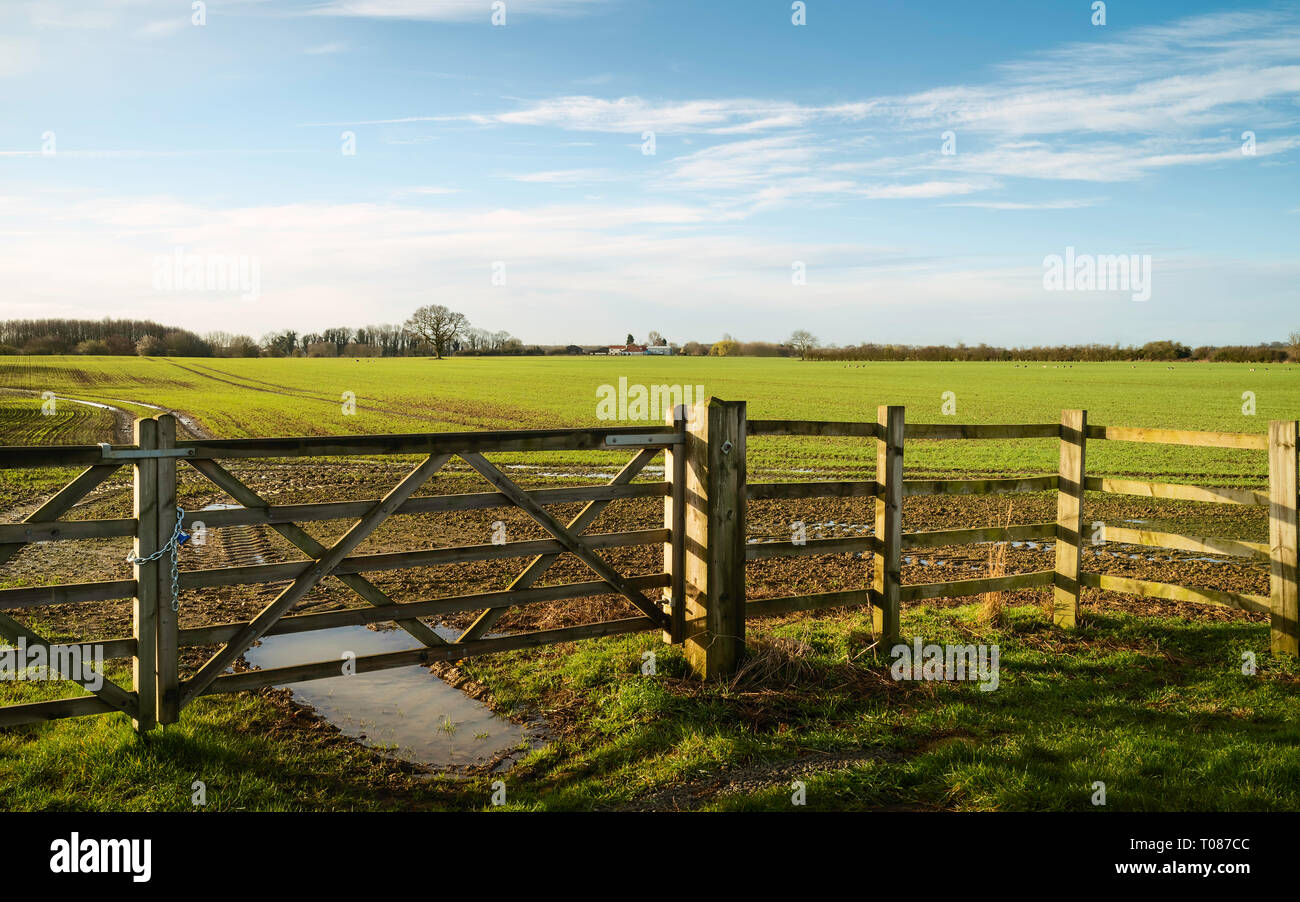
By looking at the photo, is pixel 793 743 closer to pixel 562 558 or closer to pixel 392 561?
pixel 392 561

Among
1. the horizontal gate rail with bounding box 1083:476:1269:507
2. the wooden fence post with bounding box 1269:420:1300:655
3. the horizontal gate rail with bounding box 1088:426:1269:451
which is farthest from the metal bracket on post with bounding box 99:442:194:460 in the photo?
the wooden fence post with bounding box 1269:420:1300:655

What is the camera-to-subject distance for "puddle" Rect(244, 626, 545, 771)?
251 inches

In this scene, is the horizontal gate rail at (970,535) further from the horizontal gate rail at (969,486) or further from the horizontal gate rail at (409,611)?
the horizontal gate rail at (409,611)

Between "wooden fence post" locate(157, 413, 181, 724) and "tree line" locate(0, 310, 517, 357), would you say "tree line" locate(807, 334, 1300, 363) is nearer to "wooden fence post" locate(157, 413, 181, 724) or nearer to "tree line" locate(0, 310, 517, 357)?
"tree line" locate(0, 310, 517, 357)

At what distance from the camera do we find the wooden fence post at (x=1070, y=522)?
8695 mm

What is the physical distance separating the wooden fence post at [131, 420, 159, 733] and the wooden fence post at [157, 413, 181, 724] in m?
0.03

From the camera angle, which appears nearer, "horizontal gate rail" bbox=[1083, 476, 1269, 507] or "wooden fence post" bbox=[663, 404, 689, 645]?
"wooden fence post" bbox=[663, 404, 689, 645]

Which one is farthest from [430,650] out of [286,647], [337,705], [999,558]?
[999,558]

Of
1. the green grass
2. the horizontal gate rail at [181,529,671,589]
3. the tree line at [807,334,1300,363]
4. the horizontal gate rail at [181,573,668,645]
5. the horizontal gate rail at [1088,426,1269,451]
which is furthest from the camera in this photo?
the tree line at [807,334,1300,363]

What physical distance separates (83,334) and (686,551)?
146m

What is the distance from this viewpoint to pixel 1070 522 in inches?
345

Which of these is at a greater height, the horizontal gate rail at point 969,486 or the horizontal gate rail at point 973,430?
the horizontal gate rail at point 973,430

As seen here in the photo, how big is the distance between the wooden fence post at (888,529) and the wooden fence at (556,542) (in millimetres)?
17

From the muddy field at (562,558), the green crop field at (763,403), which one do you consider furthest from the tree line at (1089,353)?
the muddy field at (562,558)
